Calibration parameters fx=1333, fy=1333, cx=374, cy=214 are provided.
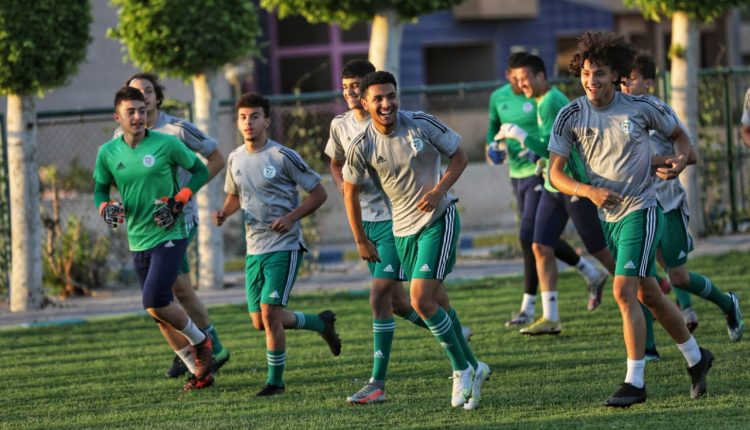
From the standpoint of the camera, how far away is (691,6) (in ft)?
48.2

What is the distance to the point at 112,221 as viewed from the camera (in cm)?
856

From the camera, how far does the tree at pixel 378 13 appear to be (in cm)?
1395

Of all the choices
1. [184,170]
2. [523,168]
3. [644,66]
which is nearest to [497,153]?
[523,168]

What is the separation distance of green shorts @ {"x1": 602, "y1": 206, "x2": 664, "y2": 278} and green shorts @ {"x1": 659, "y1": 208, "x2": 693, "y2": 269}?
1560mm

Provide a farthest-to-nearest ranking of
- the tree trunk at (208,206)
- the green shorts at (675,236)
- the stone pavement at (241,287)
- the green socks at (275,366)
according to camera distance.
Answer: the tree trunk at (208,206) → the stone pavement at (241,287) → the green shorts at (675,236) → the green socks at (275,366)

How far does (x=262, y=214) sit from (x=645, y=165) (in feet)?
8.35

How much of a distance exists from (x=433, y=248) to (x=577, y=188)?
92 cm

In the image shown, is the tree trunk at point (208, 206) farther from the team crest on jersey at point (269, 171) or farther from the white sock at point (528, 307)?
the team crest on jersey at point (269, 171)

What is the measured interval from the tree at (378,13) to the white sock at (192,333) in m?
5.82

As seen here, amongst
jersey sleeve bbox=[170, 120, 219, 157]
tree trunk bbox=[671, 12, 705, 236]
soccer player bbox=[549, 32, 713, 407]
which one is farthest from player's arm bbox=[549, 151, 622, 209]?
tree trunk bbox=[671, 12, 705, 236]

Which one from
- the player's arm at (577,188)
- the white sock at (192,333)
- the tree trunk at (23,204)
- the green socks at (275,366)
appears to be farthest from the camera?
the tree trunk at (23,204)

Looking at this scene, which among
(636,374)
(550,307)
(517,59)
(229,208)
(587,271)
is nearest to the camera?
(636,374)

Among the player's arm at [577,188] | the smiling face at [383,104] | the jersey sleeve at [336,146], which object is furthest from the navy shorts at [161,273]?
the player's arm at [577,188]

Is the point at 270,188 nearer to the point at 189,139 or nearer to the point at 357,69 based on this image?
the point at 357,69
